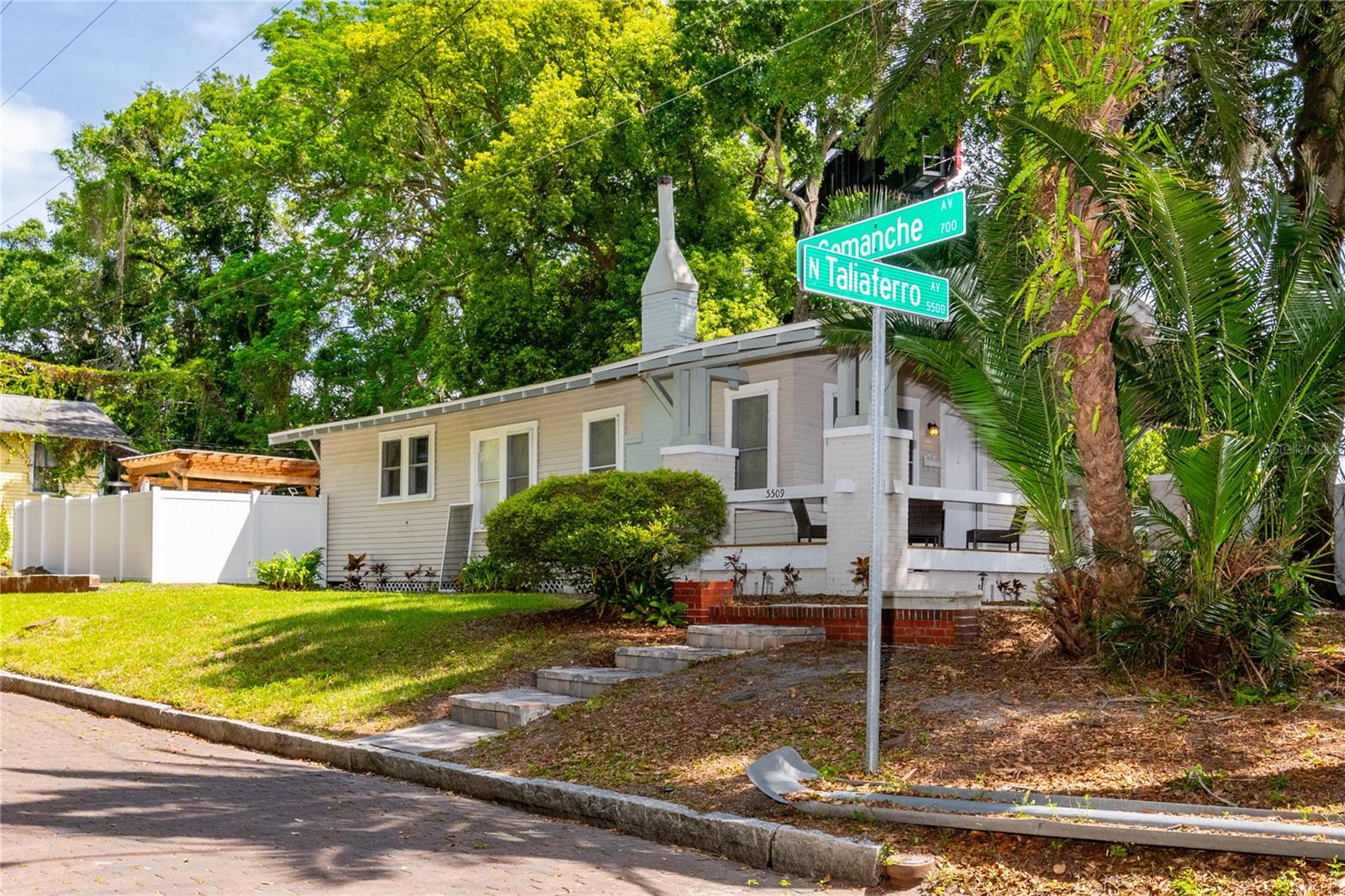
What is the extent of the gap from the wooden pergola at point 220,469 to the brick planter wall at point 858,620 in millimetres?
17406

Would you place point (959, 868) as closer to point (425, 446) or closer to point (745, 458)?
point (745, 458)

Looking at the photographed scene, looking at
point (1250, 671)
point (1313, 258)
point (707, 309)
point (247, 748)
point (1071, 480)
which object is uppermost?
point (707, 309)

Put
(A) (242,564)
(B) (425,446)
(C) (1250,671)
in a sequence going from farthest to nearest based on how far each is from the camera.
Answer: (A) (242,564), (B) (425,446), (C) (1250,671)

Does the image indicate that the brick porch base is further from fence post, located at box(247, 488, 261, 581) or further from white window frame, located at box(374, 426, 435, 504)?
fence post, located at box(247, 488, 261, 581)

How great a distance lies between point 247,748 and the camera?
10773 mm

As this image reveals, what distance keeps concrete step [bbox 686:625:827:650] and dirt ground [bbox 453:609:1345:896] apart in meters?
0.65

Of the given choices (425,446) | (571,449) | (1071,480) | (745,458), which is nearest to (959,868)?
(1071,480)

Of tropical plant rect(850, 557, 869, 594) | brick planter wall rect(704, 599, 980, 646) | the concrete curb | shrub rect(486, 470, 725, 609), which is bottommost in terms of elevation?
the concrete curb

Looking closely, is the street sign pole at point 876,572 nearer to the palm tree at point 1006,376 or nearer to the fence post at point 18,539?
the palm tree at point 1006,376

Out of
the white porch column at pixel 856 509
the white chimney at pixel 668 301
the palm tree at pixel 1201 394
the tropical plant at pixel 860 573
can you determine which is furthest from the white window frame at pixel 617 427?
the palm tree at pixel 1201 394

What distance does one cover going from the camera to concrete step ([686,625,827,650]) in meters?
11.4

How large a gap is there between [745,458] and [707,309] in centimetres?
822

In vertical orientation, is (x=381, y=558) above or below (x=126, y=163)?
below

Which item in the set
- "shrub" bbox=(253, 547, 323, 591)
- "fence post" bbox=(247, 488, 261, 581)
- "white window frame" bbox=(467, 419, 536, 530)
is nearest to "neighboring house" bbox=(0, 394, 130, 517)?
"fence post" bbox=(247, 488, 261, 581)
